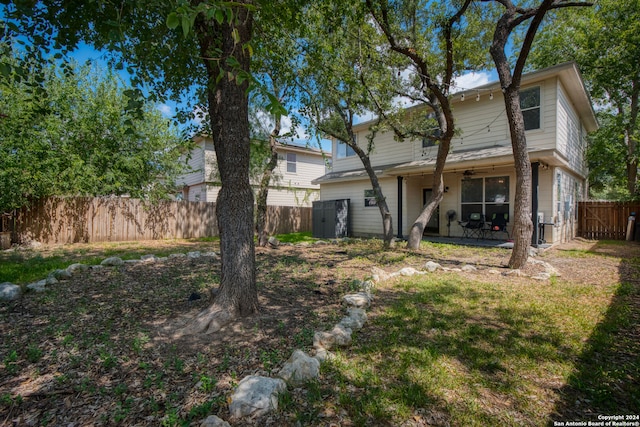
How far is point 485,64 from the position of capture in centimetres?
887

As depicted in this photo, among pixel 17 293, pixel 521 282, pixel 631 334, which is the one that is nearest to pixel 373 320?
pixel 631 334

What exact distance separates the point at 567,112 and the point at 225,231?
12096 mm

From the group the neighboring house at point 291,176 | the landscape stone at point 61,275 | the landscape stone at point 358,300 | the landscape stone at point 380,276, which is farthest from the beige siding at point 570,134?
the landscape stone at point 61,275

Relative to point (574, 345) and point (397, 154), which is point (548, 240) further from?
point (574, 345)

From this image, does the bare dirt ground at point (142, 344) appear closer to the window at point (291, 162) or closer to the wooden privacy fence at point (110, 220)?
the wooden privacy fence at point (110, 220)

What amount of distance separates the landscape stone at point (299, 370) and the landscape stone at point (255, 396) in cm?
11

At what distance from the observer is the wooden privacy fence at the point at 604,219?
11.3m

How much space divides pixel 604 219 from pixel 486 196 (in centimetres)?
577

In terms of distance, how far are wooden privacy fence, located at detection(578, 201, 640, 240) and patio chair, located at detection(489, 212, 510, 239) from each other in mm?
Result: 5077

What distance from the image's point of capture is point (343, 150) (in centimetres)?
1477

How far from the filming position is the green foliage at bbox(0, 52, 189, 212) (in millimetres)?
8359

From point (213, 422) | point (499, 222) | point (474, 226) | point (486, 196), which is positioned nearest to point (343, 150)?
point (486, 196)

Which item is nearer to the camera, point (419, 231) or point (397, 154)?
point (419, 231)


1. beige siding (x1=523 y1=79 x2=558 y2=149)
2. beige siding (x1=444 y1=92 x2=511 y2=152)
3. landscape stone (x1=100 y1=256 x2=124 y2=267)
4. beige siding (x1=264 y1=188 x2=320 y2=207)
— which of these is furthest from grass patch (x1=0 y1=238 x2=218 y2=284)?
beige siding (x1=523 y1=79 x2=558 y2=149)
